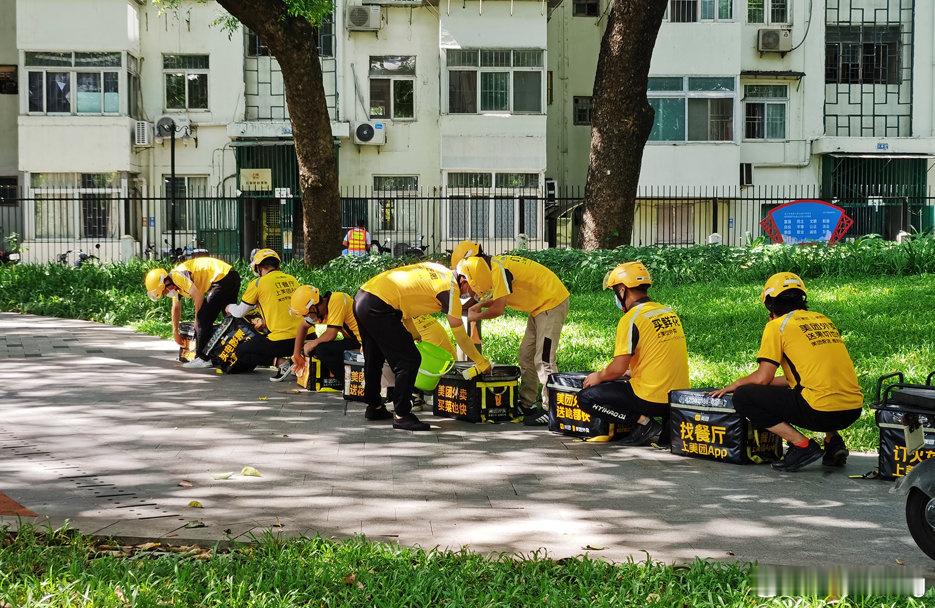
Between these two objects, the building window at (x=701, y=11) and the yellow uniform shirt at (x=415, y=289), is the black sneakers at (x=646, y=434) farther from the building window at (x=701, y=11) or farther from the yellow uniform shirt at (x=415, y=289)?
the building window at (x=701, y=11)

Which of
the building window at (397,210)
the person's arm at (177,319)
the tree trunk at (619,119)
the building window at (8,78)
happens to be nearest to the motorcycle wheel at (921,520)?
the person's arm at (177,319)

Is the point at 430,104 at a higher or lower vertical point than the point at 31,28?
lower

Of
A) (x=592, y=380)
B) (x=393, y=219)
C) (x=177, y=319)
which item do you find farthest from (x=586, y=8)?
(x=592, y=380)

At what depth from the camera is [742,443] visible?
339 inches

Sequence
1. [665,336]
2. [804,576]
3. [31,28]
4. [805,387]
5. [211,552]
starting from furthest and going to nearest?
[31,28] < [665,336] < [805,387] < [211,552] < [804,576]

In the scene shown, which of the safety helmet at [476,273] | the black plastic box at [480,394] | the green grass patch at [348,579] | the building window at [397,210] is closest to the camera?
the green grass patch at [348,579]

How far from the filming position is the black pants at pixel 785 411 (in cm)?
823

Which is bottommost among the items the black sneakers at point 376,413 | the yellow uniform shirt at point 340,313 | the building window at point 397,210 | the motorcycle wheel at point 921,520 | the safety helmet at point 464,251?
the black sneakers at point 376,413

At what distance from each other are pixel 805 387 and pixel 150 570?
486 centimetres

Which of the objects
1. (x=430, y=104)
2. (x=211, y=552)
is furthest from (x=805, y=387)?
(x=430, y=104)

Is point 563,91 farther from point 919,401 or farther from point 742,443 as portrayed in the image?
point 919,401

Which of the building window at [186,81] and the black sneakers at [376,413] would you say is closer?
the black sneakers at [376,413]

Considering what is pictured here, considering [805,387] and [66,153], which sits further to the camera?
[66,153]

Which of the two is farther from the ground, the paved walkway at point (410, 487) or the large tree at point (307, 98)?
the large tree at point (307, 98)
